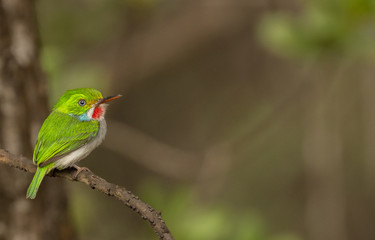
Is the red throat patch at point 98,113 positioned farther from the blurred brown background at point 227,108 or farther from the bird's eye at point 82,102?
the blurred brown background at point 227,108

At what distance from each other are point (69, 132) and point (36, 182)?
0.33 metres

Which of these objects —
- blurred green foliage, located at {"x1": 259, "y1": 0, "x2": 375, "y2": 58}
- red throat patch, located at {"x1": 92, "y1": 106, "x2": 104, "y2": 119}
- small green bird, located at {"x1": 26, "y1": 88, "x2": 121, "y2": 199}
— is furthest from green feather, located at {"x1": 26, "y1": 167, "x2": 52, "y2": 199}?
blurred green foliage, located at {"x1": 259, "y1": 0, "x2": 375, "y2": 58}

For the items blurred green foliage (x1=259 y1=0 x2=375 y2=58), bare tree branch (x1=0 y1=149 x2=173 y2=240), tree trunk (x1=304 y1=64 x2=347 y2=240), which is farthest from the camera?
tree trunk (x1=304 y1=64 x2=347 y2=240)

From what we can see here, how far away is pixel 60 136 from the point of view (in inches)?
100

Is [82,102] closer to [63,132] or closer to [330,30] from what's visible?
[63,132]

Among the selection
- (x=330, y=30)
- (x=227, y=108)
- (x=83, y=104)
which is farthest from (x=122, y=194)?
(x=227, y=108)

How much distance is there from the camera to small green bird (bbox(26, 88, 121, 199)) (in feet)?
7.74

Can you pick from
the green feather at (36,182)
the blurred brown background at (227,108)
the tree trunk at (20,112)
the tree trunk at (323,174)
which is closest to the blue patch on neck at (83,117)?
the green feather at (36,182)

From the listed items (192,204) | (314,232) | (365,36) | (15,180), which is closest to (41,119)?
(15,180)

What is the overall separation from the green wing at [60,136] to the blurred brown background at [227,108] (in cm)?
93

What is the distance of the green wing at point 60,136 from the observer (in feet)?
7.76

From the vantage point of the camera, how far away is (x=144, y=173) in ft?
20.7

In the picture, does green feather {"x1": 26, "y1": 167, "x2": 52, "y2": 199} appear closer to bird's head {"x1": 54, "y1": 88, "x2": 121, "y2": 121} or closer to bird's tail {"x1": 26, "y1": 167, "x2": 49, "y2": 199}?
bird's tail {"x1": 26, "y1": 167, "x2": 49, "y2": 199}

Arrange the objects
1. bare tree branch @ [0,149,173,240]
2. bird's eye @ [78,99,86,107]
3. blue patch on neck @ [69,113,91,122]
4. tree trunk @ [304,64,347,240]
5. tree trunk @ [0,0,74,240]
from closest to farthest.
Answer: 1. bare tree branch @ [0,149,173,240]
2. bird's eye @ [78,99,86,107]
3. blue patch on neck @ [69,113,91,122]
4. tree trunk @ [0,0,74,240]
5. tree trunk @ [304,64,347,240]
